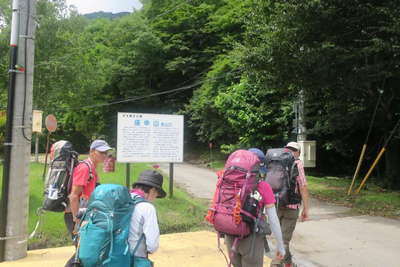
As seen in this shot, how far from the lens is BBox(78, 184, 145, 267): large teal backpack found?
8.80ft

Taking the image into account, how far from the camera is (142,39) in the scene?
34.5 metres

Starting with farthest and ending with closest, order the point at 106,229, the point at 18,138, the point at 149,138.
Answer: the point at 149,138, the point at 18,138, the point at 106,229

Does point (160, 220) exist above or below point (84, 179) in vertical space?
below

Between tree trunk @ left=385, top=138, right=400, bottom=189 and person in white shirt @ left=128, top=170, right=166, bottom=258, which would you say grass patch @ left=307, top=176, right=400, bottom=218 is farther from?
person in white shirt @ left=128, top=170, right=166, bottom=258

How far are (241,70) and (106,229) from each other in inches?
635

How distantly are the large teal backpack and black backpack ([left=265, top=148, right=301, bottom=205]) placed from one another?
2.36 meters

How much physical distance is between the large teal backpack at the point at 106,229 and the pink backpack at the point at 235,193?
0.96 m

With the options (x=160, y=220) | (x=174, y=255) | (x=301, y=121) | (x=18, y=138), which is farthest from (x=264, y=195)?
(x=301, y=121)

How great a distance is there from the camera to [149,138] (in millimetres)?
9195

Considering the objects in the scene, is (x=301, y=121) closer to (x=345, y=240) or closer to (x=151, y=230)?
(x=345, y=240)

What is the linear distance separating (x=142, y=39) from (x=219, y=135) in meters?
12.8

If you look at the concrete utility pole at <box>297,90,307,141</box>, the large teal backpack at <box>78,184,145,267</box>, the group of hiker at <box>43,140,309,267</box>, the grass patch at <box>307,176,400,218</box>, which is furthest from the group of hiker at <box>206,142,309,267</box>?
the concrete utility pole at <box>297,90,307,141</box>

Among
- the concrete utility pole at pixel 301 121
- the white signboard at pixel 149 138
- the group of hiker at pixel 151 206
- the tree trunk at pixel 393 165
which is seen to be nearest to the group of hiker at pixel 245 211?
the group of hiker at pixel 151 206

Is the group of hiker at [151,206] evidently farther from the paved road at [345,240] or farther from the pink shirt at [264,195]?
the paved road at [345,240]
